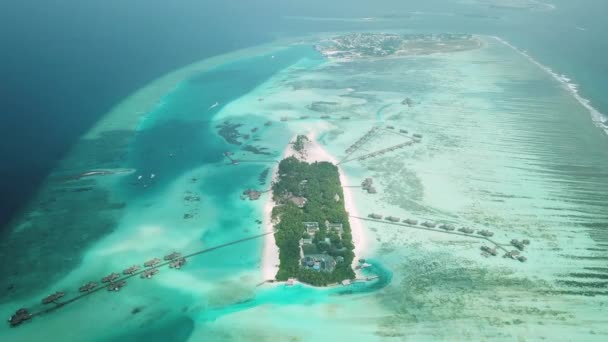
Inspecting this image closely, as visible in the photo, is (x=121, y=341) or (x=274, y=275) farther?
(x=274, y=275)

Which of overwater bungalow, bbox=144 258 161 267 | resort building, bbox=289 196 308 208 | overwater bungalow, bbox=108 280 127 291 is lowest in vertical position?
overwater bungalow, bbox=108 280 127 291

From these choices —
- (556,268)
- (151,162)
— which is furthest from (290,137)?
(556,268)

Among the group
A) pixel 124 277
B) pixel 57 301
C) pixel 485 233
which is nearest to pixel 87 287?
pixel 57 301

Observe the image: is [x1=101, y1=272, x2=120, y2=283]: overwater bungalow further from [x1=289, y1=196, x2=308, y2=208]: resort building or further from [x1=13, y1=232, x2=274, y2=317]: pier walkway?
[x1=289, y1=196, x2=308, y2=208]: resort building

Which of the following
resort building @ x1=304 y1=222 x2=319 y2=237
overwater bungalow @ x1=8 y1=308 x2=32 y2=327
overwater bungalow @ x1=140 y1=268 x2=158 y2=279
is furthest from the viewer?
resort building @ x1=304 y1=222 x2=319 y2=237

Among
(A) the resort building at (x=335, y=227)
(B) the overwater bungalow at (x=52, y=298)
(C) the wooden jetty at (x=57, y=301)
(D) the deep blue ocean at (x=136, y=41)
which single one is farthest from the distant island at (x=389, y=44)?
(B) the overwater bungalow at (x=52, y=298)

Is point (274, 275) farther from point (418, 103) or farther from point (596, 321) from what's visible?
point (418, 103)

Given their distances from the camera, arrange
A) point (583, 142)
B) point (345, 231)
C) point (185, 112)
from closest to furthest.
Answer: point (345, 231), point (583, 142), point (185, 112)

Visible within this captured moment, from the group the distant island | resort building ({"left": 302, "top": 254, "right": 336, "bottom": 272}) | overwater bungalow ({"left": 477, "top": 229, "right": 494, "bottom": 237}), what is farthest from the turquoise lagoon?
the distant island
